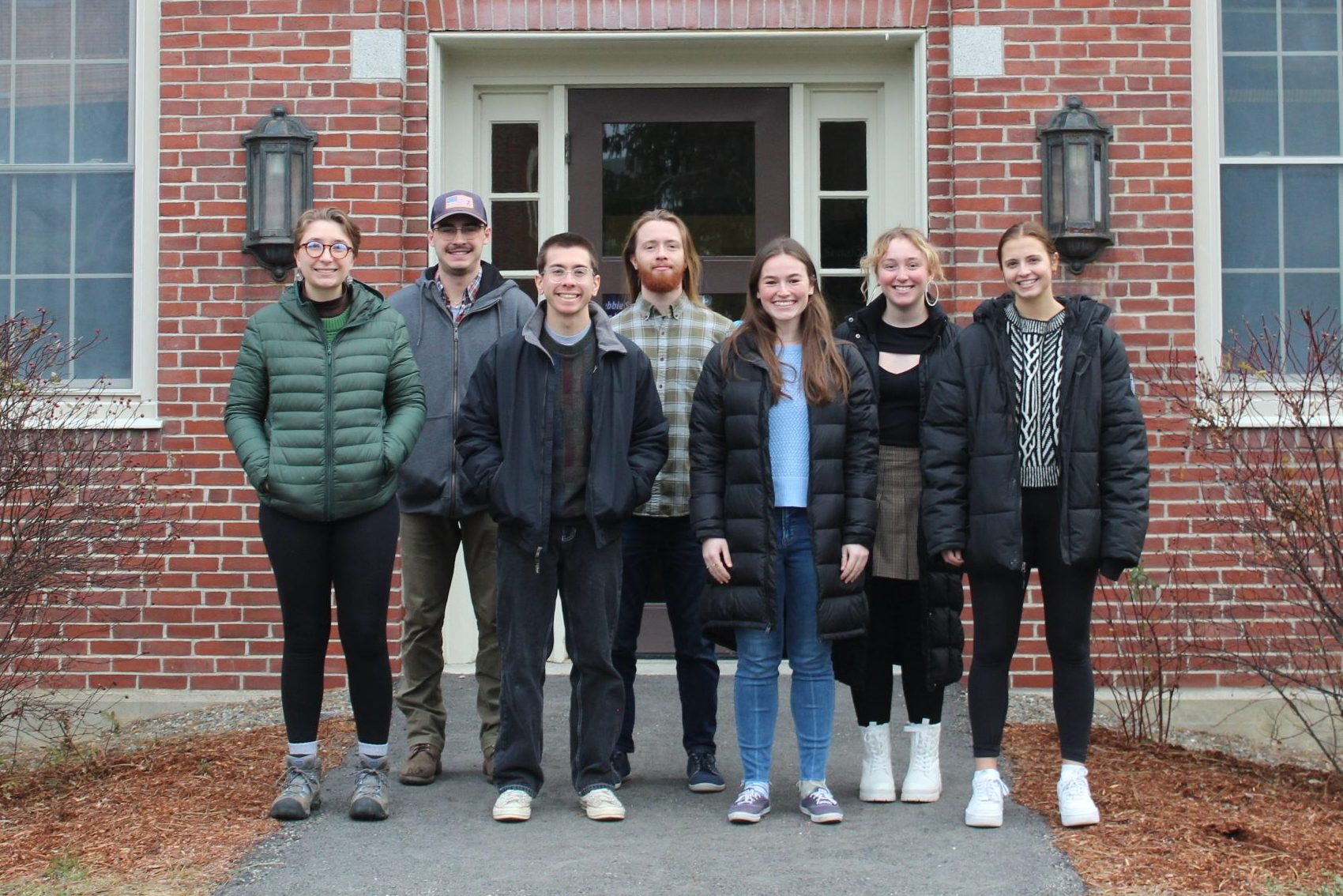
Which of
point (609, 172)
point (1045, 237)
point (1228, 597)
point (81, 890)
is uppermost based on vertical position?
point (609, 172)

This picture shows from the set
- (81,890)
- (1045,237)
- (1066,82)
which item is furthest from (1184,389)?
(81,890)

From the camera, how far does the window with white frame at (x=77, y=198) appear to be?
6.51 meters

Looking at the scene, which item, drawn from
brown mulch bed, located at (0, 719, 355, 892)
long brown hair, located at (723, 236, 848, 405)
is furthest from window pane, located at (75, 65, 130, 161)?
long brown hair, located at (723, 236, 848, 405)

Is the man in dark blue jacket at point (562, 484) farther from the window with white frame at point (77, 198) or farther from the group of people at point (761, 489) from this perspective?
the window with white frame at point (77, 198)

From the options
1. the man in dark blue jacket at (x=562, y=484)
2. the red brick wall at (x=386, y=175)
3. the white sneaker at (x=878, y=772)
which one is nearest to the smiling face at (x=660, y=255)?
the man in dark blue jacket at (x=562, y=484)

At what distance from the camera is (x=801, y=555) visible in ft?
14.5

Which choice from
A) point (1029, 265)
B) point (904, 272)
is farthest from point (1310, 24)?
point (904, 272)

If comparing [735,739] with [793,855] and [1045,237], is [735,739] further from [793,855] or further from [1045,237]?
[1045,237]

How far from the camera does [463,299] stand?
4945mm

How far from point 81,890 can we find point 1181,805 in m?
3.27

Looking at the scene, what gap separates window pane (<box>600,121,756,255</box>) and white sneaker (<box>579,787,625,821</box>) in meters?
2.93

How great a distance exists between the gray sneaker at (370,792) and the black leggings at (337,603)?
0.27ft

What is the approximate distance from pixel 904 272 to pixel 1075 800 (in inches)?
66.4

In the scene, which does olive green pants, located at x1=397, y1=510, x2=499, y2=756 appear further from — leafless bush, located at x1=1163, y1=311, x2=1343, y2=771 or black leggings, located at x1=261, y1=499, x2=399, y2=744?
leafless bush, located at x1=1163, y1=311, x2=1343, y2=771
